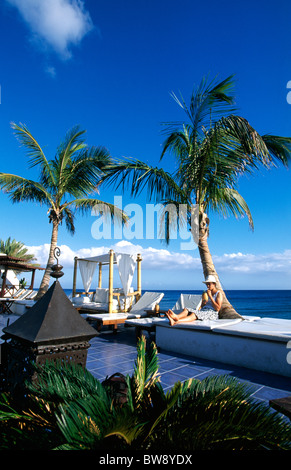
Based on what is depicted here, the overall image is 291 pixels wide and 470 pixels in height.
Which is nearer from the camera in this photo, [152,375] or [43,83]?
[152,375]

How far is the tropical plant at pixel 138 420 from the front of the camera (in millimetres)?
953

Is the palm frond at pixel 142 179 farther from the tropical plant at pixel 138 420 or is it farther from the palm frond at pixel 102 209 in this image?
the tropical plant at pixel 138 420

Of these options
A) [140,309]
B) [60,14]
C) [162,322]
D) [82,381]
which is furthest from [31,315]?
[140,309]

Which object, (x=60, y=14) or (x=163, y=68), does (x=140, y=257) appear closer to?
(x=163, y=68)

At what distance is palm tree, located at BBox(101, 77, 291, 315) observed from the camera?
5.98 m

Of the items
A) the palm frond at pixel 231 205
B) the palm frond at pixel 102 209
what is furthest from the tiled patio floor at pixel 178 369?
the palm frond at pixel 102 209

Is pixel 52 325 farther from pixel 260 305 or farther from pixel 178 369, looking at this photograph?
pixel 260 305

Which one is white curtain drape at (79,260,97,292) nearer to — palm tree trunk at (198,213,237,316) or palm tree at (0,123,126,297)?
palm tree at (0,123,126,297)

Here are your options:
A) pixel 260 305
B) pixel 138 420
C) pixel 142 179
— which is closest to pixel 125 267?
pixel 142 179

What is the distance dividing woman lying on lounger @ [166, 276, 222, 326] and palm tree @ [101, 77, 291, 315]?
33 centimetres

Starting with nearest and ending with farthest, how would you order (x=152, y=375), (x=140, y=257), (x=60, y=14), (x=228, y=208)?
(x=152, y=375) < (x=60, y=14) < (x=228, y=208) < (x=140, y=257)

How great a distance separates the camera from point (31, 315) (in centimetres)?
162
